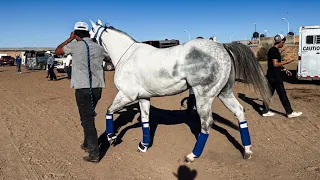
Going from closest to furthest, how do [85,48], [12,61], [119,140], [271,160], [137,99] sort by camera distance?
[85,48], [271,160], [137,99], [119,140], [12,61]

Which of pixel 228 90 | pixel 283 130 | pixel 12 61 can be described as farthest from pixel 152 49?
pixel 12 61

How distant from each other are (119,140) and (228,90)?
97.5 inches

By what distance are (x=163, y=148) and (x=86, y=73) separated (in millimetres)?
2088

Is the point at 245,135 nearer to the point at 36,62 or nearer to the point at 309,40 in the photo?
the point at 309,40

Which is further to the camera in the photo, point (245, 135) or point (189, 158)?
point (245, 135)

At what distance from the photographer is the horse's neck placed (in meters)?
5.55

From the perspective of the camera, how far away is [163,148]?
578cm

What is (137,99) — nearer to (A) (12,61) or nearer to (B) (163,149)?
(B) (163,149)

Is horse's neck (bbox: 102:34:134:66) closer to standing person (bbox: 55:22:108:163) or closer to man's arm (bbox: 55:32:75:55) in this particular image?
standing person (bbox: 55:22:108:163)

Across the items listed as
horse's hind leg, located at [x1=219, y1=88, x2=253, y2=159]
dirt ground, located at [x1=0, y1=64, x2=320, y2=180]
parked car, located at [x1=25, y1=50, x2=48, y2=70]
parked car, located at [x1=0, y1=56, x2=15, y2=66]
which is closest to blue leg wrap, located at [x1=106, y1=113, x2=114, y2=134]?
dirt ground, located at [x1=0, y1=64, x2=320, y2=180]

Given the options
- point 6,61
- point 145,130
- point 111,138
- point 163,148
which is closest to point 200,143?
point 163,148

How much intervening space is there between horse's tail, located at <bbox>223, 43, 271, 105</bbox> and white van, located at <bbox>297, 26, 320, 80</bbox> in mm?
10906

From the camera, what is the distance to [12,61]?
5500 centimetres

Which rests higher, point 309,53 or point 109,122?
point 309,53
